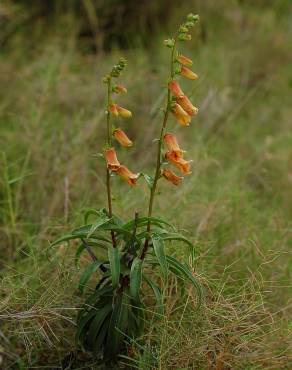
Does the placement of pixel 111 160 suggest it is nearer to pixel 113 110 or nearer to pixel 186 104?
pixel 113 110

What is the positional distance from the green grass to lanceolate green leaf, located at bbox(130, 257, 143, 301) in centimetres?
19

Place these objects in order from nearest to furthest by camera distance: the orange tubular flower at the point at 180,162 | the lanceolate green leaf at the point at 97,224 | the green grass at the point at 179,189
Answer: the lanceolate green leaf at the point at 97,224
the orange tubular flower at the point at 180,162
the green grass at the point at 179,189

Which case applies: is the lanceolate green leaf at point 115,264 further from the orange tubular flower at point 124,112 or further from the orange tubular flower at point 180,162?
the orange tubular flower at point 124,112

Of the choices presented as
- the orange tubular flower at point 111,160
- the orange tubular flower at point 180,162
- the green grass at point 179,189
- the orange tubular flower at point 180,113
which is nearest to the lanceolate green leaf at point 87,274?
the green grass at point 179,189

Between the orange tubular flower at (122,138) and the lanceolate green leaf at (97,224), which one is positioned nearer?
the lanceolate green leaf at (97,224)

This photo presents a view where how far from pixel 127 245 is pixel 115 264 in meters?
0.12

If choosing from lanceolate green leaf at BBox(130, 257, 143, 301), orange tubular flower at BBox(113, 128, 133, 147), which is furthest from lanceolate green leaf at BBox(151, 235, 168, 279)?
orange tubular flower at BBox(113, 128, 133, 147)

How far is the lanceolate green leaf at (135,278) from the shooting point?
2262 mm

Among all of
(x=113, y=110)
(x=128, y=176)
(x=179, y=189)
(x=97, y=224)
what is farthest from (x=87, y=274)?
(x=179, y=189)

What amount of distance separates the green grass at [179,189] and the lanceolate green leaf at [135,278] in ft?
0.63

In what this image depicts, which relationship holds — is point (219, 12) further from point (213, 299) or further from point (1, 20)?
point (213, 299)

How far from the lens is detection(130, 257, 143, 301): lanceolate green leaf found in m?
2.26

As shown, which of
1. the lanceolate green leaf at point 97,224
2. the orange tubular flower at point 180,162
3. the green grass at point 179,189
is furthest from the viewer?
the green grass at point 179,189

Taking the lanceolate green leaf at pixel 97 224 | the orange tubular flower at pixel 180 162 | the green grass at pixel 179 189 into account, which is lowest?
the green grass at pixel 179 189
